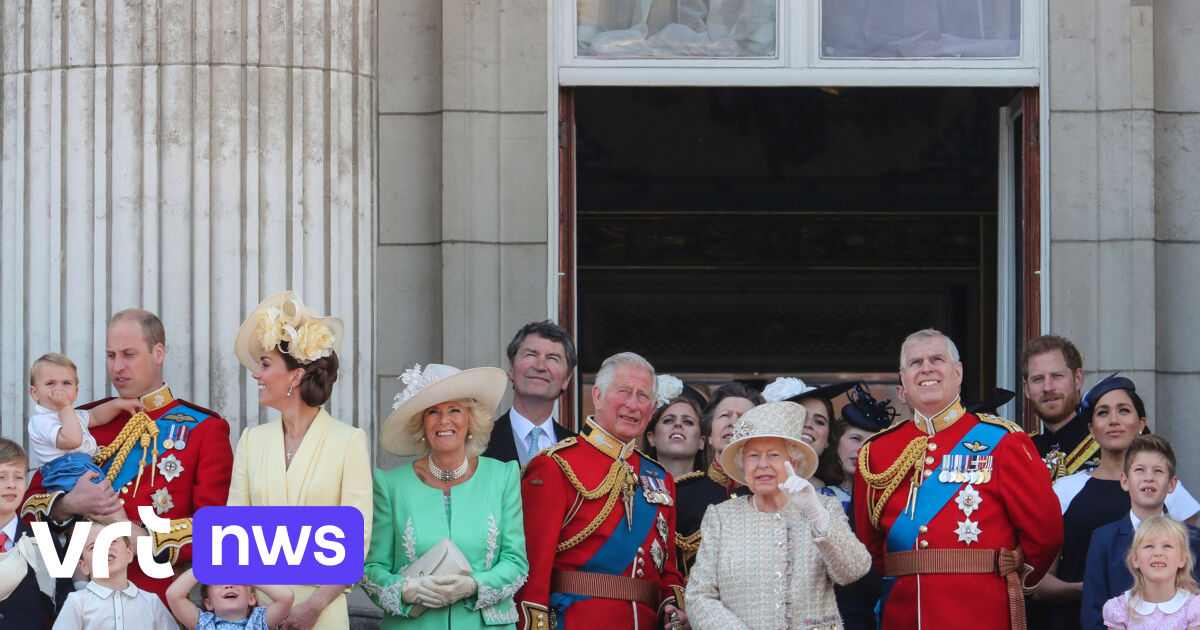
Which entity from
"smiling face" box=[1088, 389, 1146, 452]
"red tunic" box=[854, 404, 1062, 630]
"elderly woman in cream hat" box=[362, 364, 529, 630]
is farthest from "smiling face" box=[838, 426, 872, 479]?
"elderly woman in cream hat" box=[362, 364, 529, 630]

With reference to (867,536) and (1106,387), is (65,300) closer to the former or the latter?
(867,536)

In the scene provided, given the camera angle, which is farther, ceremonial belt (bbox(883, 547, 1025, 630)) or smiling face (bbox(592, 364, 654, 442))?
smiling face (bbox(592, 364, 654, 442))

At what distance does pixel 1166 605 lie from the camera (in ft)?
17.2

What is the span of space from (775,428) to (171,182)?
295 cm

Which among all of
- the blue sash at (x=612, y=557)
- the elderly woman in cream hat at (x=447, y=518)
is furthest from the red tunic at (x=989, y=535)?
the elderly woman in cream hat at (x=447, y=518)

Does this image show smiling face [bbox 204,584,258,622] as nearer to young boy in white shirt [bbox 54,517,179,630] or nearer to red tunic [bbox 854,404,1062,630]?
young boy in white shirt [bbox 54,517,179,630]

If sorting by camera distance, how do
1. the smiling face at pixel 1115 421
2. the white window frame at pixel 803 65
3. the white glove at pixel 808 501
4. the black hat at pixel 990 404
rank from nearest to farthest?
1. the white glove at pixel 808 501
2. the smiling face at pixel 1115 421
3. the black hat at pixel 990 404
4. the white window frame at pixel 803 65

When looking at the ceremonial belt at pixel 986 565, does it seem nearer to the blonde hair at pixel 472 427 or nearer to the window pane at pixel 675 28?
the blonde hair at pixel 472 427

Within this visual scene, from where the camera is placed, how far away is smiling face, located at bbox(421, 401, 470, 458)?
214 inches

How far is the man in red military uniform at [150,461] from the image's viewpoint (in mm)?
5543

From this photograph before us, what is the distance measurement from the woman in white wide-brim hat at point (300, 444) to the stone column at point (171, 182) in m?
1.39

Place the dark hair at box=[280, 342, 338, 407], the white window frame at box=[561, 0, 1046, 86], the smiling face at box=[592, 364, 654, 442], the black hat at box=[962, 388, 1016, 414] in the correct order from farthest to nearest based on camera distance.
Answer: the white window frame at box=[561, 0, 1046, 86] → the black hat at box=[962, 388, 1016, 414] → the smiling face at box=[592, 364, 654, 442] → the dark hair at box=[280, 342, 338, 407]

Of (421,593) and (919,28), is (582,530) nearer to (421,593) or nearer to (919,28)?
(421,593)

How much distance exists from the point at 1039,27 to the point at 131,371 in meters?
4.08
